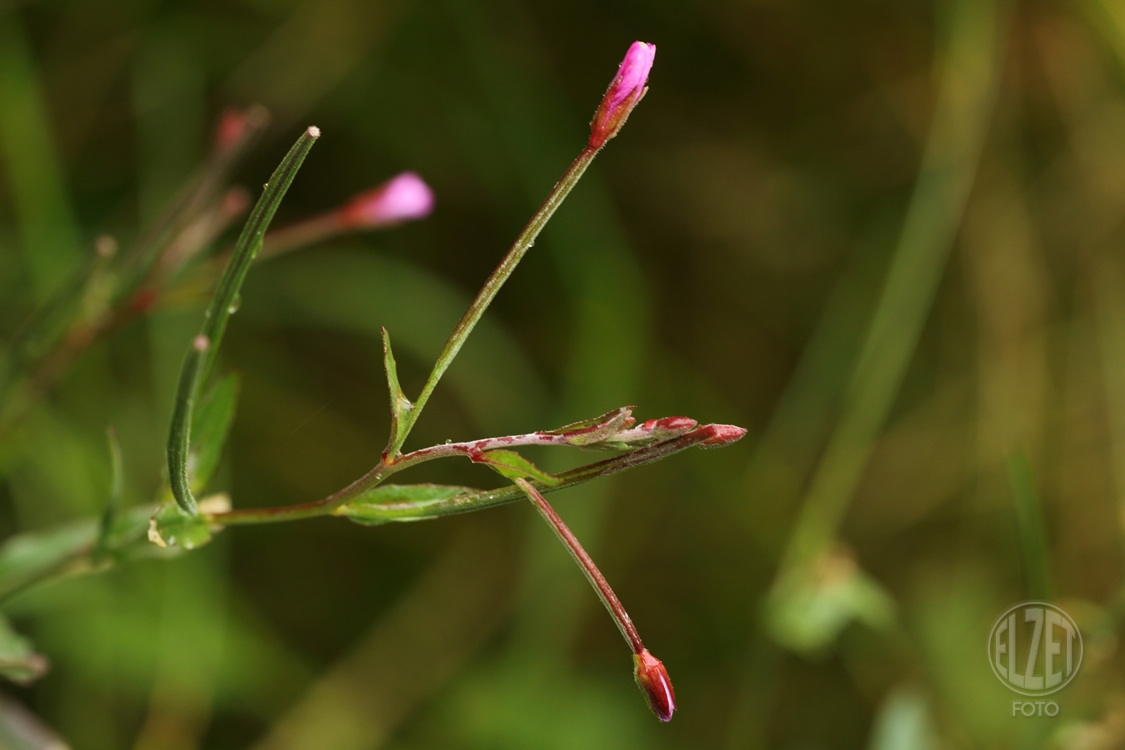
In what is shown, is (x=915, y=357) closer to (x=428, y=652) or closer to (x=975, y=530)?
(x=975, y=530)

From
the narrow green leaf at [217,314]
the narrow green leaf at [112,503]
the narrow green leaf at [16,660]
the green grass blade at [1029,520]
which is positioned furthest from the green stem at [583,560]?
the green grass blade at [1029,520]

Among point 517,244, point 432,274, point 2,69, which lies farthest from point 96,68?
point 517,244

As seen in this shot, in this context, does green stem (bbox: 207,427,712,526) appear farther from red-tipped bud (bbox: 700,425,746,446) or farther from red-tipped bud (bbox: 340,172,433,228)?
red-tipped bud (bbox: 340,172,433,228)

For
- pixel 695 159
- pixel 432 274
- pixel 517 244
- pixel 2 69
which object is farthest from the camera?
pixel 695 159

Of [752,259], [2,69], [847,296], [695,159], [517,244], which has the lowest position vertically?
[517,244]

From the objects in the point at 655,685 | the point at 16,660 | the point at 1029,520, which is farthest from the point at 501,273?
the point at 1029,520
